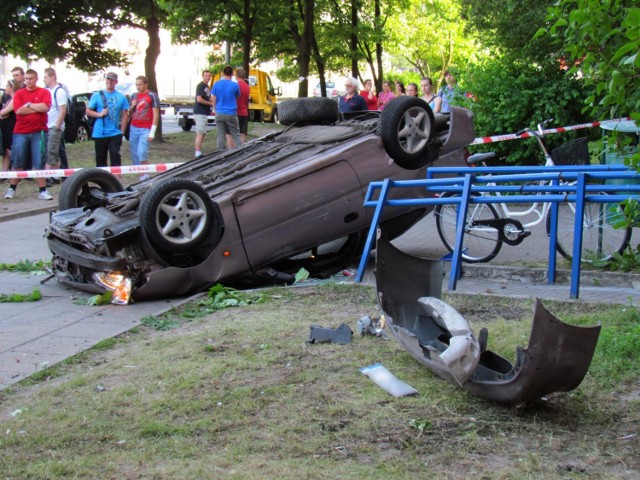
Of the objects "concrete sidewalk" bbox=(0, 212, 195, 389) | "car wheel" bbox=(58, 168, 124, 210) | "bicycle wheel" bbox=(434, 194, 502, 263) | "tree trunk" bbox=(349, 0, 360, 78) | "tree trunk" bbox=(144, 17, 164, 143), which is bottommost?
"concrete sidewalk" bbox=(0, 212, 195, 389)

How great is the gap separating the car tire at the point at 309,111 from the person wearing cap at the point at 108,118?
5.43 m

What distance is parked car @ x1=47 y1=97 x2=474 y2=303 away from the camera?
7.72 meters

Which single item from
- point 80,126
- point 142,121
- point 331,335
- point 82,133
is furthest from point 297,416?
point 82,133

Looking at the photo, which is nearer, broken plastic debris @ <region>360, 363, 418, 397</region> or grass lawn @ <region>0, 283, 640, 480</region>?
grass lawn @ <region>0, 283, 640, 480</region>

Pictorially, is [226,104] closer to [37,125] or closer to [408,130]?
[37,125]

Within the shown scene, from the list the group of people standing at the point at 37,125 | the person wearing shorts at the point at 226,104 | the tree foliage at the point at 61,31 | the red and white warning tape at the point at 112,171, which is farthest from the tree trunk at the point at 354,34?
the red and white warning tape at the point at 112,171

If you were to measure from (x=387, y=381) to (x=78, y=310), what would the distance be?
3.70 m

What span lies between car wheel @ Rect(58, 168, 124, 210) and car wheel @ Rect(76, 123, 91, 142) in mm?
15688

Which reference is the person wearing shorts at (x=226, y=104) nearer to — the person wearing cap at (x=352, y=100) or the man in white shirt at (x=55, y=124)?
the person wearing cap at (x=352, y=100)

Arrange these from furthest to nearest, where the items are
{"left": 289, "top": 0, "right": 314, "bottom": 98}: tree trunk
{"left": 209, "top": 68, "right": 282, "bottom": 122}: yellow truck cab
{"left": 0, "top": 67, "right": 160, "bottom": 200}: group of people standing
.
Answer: {"left": 209, "top": 68, "right": 282, "bottom": 122}: yellow truck cab → {"left": 289, "top": 0, "right": 314, "bottom": 98}: tree trunk → {"left": 0, "top": 67, "right": 160, "bottom": 200}: group of people standing

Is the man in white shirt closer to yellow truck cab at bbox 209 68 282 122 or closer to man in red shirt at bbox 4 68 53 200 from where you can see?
man in red shirt at bbox 4 68 53 200

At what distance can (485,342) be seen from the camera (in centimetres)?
496

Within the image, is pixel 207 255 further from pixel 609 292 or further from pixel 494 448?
pixel 494 448

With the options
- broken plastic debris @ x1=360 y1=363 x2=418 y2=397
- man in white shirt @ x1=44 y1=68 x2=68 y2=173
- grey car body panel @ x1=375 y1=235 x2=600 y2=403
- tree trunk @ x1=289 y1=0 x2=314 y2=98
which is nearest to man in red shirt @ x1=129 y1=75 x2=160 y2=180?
man in white shirt @ x1=44 y1=68 x2=68 y2=173
